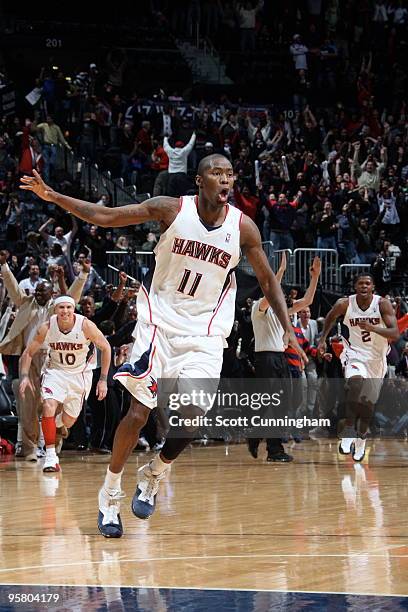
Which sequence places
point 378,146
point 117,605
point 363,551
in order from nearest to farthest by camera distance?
point 117,605 < point 363,551 < point 378,146

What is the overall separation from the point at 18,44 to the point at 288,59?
22.7 ft

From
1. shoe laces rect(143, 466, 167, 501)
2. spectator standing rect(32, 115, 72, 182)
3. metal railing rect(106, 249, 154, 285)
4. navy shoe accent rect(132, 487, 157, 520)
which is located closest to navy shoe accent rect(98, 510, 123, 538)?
navy shoe accent rect(132, 487, 157, 520)

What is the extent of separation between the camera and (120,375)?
6.80 meters

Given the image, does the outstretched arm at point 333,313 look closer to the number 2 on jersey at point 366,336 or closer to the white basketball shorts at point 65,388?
the number 2 on jersey at point 366,336

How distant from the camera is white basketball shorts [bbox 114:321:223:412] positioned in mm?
6828

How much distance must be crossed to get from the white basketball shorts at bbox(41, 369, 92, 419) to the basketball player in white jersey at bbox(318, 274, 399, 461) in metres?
2.75

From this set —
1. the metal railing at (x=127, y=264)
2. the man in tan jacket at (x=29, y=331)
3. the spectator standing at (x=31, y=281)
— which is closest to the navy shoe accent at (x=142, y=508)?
the man in tan jacket at (x=29, y=331)

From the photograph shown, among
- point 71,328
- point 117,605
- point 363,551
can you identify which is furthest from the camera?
point 71,328

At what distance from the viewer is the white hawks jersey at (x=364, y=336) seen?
41.7 feet

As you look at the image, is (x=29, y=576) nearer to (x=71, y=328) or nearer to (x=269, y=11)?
(x=71, y=328)

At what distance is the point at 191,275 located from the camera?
6.91m

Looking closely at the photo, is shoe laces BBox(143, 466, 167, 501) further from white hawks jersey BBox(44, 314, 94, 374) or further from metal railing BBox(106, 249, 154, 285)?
metal railing BBox(106, 249, 154, 285)

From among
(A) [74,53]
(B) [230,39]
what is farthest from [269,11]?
(A) [74,53]

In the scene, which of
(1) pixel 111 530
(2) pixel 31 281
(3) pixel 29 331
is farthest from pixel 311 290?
(1) pixel 111 530
